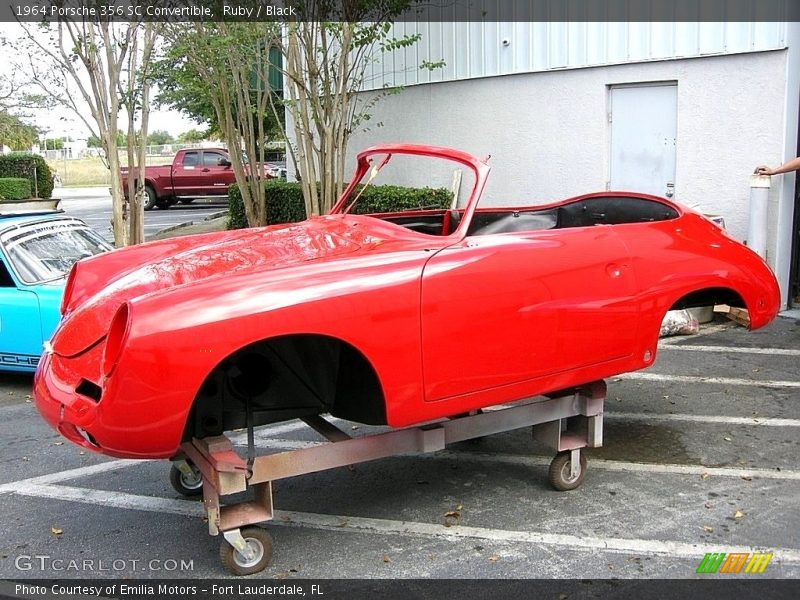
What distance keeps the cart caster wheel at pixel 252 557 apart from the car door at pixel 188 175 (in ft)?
75.6

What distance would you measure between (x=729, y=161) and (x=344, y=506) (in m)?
6.24

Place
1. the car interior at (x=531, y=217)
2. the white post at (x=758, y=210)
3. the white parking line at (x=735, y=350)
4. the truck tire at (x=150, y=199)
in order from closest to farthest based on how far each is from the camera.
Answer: the car interior at (x=531, y=217), the white parking line at (x=735, y=350), the white post at (x=758, y=210), the truck tire at (x=150, y=199)

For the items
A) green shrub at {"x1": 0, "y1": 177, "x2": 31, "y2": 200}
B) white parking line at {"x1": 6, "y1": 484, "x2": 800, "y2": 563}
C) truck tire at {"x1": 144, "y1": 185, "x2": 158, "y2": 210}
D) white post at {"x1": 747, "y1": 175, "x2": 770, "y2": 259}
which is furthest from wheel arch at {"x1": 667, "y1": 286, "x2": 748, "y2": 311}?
truck tire at {"x1": 144, "y1": 185, "x2": 158, "y2": 210}

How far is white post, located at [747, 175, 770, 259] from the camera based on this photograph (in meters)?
8.44

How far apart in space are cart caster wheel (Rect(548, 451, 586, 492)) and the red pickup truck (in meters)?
22.4

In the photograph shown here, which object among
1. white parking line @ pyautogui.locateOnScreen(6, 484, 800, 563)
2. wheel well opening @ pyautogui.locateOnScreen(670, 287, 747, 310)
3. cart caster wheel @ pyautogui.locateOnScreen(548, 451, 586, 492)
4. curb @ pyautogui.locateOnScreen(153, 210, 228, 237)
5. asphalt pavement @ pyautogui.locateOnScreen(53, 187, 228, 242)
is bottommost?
asphalt pavement @ pyautogui.locateOnScreen(53, 187, 228, 242)

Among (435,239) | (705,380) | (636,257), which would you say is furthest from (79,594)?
(705,380)

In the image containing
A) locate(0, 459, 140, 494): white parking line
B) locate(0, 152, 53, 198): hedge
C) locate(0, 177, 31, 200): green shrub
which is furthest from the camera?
locate(0, 152, 53, 198): hedge

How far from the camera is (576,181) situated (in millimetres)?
10391

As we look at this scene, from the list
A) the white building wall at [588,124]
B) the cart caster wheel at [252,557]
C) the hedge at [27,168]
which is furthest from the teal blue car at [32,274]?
the hedge at [27,168]

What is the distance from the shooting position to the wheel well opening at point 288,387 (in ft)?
13.0

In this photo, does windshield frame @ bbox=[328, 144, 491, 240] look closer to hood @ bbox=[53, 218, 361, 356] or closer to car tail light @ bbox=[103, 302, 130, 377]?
hood @ bbox=[53, 218, 361, 356]

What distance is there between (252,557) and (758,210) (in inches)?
258

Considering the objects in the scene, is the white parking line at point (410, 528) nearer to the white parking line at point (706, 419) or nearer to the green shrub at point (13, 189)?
the white parking line at point (706, 419)
